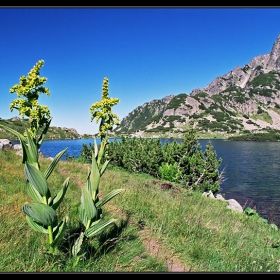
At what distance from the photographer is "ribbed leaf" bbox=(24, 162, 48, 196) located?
2.71m

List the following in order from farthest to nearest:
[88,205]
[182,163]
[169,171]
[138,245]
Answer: [169,171], [182,163], [138,245], [88,205]

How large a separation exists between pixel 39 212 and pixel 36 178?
42 cm

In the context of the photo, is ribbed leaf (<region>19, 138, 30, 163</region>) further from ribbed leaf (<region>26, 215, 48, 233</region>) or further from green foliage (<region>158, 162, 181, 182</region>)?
green foliage (<region>158, 162, 181, 182</region>)

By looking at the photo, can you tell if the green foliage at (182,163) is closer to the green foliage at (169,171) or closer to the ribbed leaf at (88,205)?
the green foliage at (169,171)

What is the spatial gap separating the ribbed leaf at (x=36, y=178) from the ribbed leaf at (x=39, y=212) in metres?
0.17

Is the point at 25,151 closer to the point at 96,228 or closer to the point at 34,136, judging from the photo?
the point at 34,136

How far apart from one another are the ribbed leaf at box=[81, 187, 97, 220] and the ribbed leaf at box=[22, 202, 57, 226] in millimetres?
404

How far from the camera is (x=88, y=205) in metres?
3.09

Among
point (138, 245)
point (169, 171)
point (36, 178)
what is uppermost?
point (36, 178)

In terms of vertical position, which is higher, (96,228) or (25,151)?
(25,151)

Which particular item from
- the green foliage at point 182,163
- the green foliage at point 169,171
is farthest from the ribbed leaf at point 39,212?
the green foliage at point 169,171

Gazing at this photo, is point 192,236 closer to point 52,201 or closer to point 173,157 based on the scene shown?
point 52,201

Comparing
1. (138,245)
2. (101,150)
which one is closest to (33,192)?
(101,150)
